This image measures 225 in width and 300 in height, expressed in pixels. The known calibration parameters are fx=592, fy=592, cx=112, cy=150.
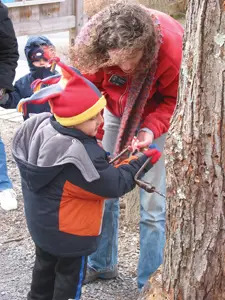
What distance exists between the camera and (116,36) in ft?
9.34

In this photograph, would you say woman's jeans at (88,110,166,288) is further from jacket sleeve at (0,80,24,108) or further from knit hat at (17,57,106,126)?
jacket sleeve at (0,80,24,108)

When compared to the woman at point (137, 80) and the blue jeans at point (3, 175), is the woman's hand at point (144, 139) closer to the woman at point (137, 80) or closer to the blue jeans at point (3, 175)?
the woman at point (137, 80)

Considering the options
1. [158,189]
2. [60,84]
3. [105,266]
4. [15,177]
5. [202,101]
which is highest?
[202,101]

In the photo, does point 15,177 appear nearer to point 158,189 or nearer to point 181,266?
point 158,189

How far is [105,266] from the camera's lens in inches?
146

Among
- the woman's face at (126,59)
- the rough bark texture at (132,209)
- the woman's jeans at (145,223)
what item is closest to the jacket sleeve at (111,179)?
the woman's jeans at (145,223)

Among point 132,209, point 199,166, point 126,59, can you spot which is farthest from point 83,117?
point 132,209

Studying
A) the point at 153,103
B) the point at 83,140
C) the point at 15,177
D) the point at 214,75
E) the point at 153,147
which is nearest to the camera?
the point at 214,75

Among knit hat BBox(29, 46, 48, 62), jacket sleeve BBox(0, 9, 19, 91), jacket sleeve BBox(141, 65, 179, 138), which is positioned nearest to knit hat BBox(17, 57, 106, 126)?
jacket sleeve BBox(141, 65, 179, 138)

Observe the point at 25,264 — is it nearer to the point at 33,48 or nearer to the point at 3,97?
the point at 3,97

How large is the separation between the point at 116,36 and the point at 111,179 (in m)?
0.69

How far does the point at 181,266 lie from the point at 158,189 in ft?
3.05

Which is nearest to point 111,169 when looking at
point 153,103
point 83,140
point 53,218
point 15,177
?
point 83,140

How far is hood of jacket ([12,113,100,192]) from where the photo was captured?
2775 millimetres
